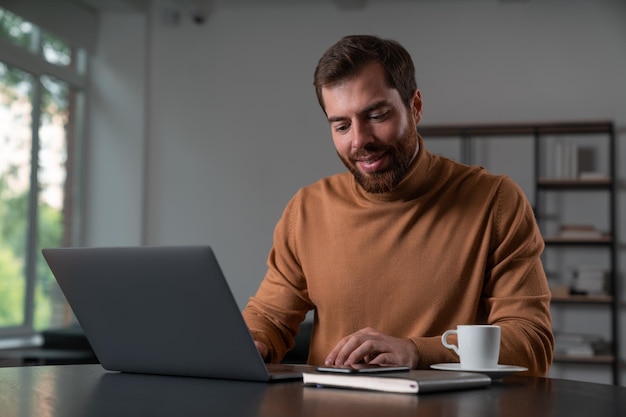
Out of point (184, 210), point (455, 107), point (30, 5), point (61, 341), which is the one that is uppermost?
point (30, 5)

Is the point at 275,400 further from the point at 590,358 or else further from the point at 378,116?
the point at 590,358

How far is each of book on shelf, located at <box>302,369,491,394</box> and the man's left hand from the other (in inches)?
5.6

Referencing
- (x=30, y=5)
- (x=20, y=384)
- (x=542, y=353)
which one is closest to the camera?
(x=20, y=384)

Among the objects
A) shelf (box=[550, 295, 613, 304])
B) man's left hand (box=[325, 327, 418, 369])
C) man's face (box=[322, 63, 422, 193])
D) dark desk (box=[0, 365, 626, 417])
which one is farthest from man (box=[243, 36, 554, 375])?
shelf (box=[550, 295, 613, 304])

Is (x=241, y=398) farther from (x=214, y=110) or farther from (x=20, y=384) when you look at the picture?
(x=214, y=110)

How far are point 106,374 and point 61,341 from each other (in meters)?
3.65

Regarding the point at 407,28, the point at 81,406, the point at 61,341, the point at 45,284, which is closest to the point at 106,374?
the point at 81,406

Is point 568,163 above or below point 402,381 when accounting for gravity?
above

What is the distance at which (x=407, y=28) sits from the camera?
629 cm

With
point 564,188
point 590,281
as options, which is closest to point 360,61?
point 590,281

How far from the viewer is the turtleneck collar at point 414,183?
1.88 meters

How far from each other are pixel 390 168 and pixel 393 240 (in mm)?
158

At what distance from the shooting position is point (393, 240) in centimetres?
187

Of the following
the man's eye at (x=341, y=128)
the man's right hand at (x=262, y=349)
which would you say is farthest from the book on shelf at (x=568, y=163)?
the man's right hand at (x=262, y=349)
